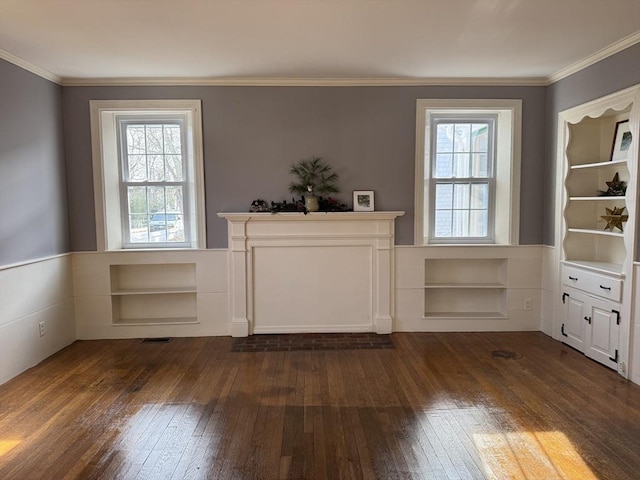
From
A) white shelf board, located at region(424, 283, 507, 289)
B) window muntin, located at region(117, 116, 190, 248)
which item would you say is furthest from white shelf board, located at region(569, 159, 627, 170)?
window muntin, located at region(117, 116, 190, 248)

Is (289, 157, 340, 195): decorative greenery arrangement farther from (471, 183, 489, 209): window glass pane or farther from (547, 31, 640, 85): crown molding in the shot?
(547, 31, 640, 85): crown molding

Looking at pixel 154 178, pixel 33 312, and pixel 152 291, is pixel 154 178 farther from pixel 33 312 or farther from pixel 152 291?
pixel 33 312

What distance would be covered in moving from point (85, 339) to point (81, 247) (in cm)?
99

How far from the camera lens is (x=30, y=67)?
375 centimetres

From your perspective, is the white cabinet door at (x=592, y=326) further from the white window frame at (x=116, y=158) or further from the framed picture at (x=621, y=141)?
the white window frame at (x=116, y=158)

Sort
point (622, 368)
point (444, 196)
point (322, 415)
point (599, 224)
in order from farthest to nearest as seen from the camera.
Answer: point (444, 196) < point (599, 224) < point (622, 368) < point (322, 415)

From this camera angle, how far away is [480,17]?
9.40 feet

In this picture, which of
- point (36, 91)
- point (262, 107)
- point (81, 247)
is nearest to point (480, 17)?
point (262, 107)

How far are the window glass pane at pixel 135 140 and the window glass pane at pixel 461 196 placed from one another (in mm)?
3490

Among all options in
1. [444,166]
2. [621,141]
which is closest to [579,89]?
[621,141]

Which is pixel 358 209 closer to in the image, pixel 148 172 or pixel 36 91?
pixel 148 172

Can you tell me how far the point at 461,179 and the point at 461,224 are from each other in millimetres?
506

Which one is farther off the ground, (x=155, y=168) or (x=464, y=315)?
(x=155, y=168)

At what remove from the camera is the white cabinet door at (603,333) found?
3438mm
